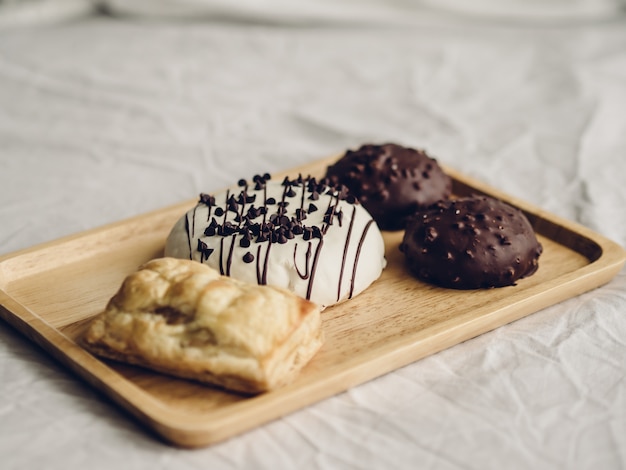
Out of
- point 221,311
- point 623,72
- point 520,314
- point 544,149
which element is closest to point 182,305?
point 221,311

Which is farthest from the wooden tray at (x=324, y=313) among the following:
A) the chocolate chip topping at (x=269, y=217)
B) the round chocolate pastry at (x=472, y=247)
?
the chocolate chip topping at (x=269, y=217)

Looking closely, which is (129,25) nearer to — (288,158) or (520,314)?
(288,158)

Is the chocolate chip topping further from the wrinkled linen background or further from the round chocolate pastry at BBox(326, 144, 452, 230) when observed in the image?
Result: the wrinkled linen background

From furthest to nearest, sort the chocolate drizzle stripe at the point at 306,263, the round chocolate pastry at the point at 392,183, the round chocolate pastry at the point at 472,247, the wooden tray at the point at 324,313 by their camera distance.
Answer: the round chocolate pastry at the point at 392,183 < the round chocolate pastry at the point at 472,247 < the chocolate drizzle stripe at the point at 306,263 < the wooden tray at the point at 324,313

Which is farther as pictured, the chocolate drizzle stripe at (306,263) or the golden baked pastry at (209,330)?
the chocolate drizzle stripe at (306,263)

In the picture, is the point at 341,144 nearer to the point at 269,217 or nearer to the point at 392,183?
the point at 392,183

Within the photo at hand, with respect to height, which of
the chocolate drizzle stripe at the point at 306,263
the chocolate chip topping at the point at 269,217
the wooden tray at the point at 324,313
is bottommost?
the wooden tray at the point at 324,313

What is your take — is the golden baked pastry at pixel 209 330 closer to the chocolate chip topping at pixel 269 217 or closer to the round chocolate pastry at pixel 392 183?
the chocolate chip topping at pixel 269 217

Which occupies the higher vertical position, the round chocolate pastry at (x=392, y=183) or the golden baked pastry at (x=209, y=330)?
the round chocolate pastry at (x=392, y=183)

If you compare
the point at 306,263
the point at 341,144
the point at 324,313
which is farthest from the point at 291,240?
the point at 341,144
